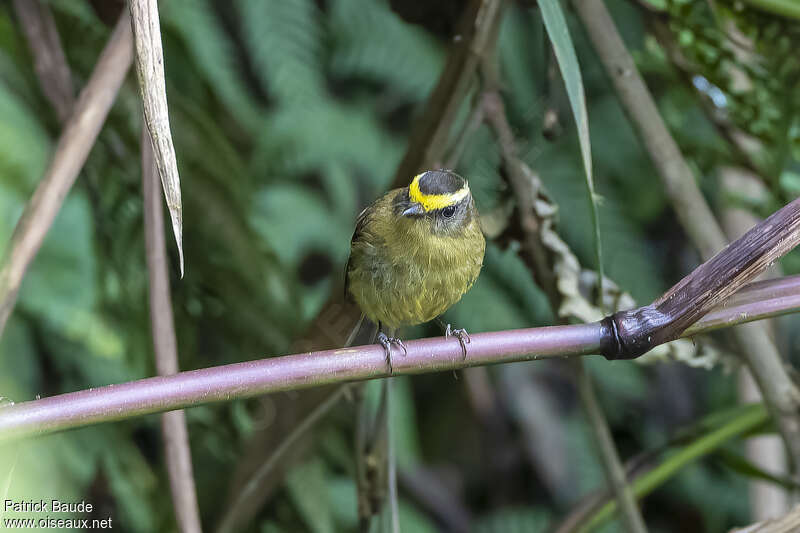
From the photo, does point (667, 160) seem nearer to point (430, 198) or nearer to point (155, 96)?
point (430, 198)

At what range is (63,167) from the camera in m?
1.54

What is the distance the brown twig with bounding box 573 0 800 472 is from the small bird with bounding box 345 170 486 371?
1.45ft

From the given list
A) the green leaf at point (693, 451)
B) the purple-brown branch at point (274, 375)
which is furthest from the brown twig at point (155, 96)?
the green leaf at point (693, 451)

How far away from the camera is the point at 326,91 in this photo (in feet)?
11.9

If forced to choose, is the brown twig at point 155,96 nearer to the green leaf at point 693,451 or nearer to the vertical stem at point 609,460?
the vertical stem at point 609,460

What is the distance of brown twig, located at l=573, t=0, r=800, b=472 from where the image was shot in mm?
1777

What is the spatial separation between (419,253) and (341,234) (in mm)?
1525

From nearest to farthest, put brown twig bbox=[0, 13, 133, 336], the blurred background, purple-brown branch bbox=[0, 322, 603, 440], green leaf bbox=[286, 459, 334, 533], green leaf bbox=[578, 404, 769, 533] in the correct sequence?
purple-brown branch bbox=[0, 322, 603, 440]
brown twig bbox=[0, 13, 133, 336]
green leaf bbox=[578, 404, 769, 533]
the blurred background
green leaf bbox=[286, 459, 334, 533]

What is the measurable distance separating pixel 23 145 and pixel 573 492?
2.49 meters

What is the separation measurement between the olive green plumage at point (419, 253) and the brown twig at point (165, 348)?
0.49 m

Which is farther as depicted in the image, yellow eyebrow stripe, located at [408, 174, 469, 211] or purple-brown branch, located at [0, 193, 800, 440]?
yellow eyebrow stripe, located at [408, 174, 469, 211]

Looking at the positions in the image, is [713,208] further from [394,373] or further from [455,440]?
[394,373]

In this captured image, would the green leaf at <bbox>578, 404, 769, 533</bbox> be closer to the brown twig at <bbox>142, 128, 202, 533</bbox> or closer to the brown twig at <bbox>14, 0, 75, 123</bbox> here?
the brown twig at <bbox>142, 128, 202, 533</bbox>

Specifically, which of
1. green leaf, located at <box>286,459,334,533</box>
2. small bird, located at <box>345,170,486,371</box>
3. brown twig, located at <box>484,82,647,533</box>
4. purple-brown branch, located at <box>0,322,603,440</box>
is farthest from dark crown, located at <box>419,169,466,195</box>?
green leaf, located at <box>286,459,334,533</box>
